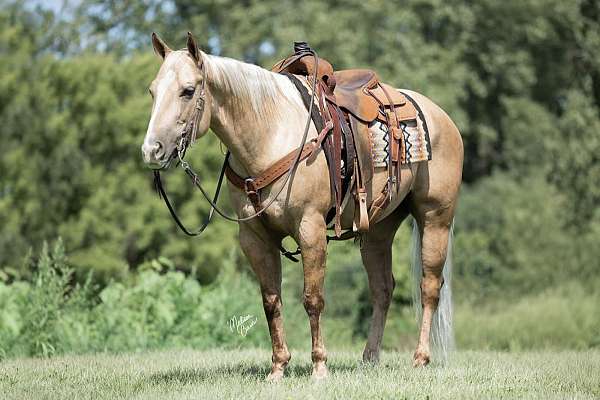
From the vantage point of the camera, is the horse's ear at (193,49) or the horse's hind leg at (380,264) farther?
the horse's hind leg at (380,264)

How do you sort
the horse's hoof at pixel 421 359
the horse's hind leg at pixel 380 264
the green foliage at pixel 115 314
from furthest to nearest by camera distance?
the green foliage at pixel 115 314, the horse's hind leg at pixel 380 264, the horse's hoof at pixel 421 359

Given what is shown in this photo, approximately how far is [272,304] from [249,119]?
1.32m

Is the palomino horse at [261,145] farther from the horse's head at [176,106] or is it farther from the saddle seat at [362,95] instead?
the saddle seat at [362,95]

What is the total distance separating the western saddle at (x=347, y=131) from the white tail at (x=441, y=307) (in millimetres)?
1021

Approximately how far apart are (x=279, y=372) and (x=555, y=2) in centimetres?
2650

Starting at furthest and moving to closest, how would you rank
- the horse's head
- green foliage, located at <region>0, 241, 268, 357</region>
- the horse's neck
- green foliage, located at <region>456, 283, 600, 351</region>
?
green foliage, located at <region>456, 283, 600, 351</region> → green foliage, located at <region>0, 241, 268, 357</region> → the horse's neck → the horse's head

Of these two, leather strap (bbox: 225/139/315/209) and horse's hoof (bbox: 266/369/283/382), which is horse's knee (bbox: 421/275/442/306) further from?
leather strap (bbox: 225/139/315/209)

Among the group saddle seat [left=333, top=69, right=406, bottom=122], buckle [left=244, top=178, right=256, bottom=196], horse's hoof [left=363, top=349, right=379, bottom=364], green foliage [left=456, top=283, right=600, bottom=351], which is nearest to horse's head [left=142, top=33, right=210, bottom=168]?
buckle [left=244, top=178, right=256, bottom=196]

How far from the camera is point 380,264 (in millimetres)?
7773

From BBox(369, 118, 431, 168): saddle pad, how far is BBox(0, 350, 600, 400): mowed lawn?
1614mm

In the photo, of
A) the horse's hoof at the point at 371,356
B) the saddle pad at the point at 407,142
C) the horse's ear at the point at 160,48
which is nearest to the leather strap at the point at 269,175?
the saddle pad at the point at 407,142

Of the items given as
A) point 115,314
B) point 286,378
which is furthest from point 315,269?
point 115,314

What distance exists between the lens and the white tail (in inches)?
304

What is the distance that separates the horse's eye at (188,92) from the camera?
19.1 feet
